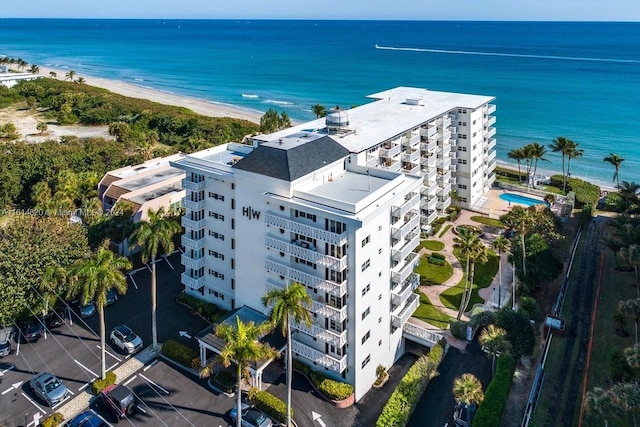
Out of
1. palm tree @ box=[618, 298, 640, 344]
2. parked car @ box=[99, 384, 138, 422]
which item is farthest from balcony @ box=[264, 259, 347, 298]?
palm tree @ box=[618, 298, 640, 344]

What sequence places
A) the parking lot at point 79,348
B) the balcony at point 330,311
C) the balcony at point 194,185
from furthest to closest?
1. the balcony at point 194,185
2. the parking lot at point 79,348
3. the balcony at point 330,311

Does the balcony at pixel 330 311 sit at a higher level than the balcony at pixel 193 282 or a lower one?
higher

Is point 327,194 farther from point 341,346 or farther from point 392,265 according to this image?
point 341,346

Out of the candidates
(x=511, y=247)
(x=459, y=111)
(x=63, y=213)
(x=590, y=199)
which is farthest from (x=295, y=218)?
(x=590, y=199)

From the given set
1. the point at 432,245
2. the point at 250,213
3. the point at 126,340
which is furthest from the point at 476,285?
the point at 126,340

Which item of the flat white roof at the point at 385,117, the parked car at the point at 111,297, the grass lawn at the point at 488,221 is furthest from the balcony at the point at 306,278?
the grass lawn at the point at 488,221

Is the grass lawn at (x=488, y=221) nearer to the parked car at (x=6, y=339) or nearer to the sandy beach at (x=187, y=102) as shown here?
the parked car at (x=6, y=339)
